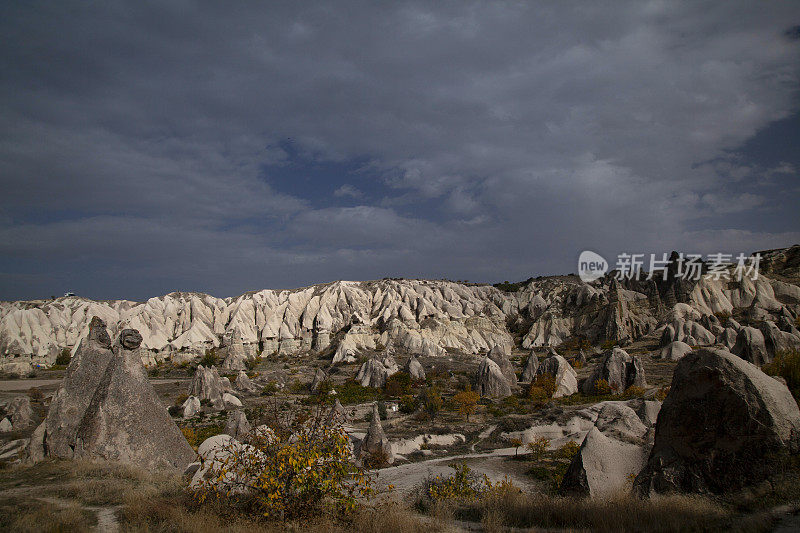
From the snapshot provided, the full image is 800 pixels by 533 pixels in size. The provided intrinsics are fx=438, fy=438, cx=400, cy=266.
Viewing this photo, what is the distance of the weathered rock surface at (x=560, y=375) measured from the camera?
34250mm

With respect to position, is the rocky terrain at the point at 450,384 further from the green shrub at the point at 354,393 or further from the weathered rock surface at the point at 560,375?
the green shrub at the point at 354,393

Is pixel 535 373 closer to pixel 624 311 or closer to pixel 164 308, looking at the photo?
pixel 624 311

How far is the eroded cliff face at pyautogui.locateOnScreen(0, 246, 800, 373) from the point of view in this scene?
58125 mm

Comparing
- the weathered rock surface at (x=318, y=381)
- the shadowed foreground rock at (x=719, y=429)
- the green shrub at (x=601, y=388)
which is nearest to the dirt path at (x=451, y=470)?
the shadowed foreground rock at (x=719, y=429)

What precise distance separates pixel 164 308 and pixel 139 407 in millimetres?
77504

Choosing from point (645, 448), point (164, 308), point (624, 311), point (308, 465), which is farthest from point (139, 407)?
point (164, 308)

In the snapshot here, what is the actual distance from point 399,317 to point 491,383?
1625 inches

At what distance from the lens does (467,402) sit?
3070 centimetres

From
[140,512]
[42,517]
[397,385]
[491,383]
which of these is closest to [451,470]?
[140,512]

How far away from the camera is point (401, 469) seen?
17.0m

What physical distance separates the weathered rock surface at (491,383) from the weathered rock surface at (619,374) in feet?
20.6

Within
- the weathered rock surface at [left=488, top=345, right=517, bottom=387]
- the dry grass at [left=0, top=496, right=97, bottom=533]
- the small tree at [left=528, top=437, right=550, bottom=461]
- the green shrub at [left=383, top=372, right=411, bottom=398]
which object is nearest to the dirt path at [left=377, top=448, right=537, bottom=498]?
the small tree at [left=528, top=437, right=550, bottom=461]

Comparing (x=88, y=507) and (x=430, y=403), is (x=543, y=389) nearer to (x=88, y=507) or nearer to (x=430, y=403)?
(x=430, y=403)

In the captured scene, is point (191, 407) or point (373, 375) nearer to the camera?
point (191, 407)
